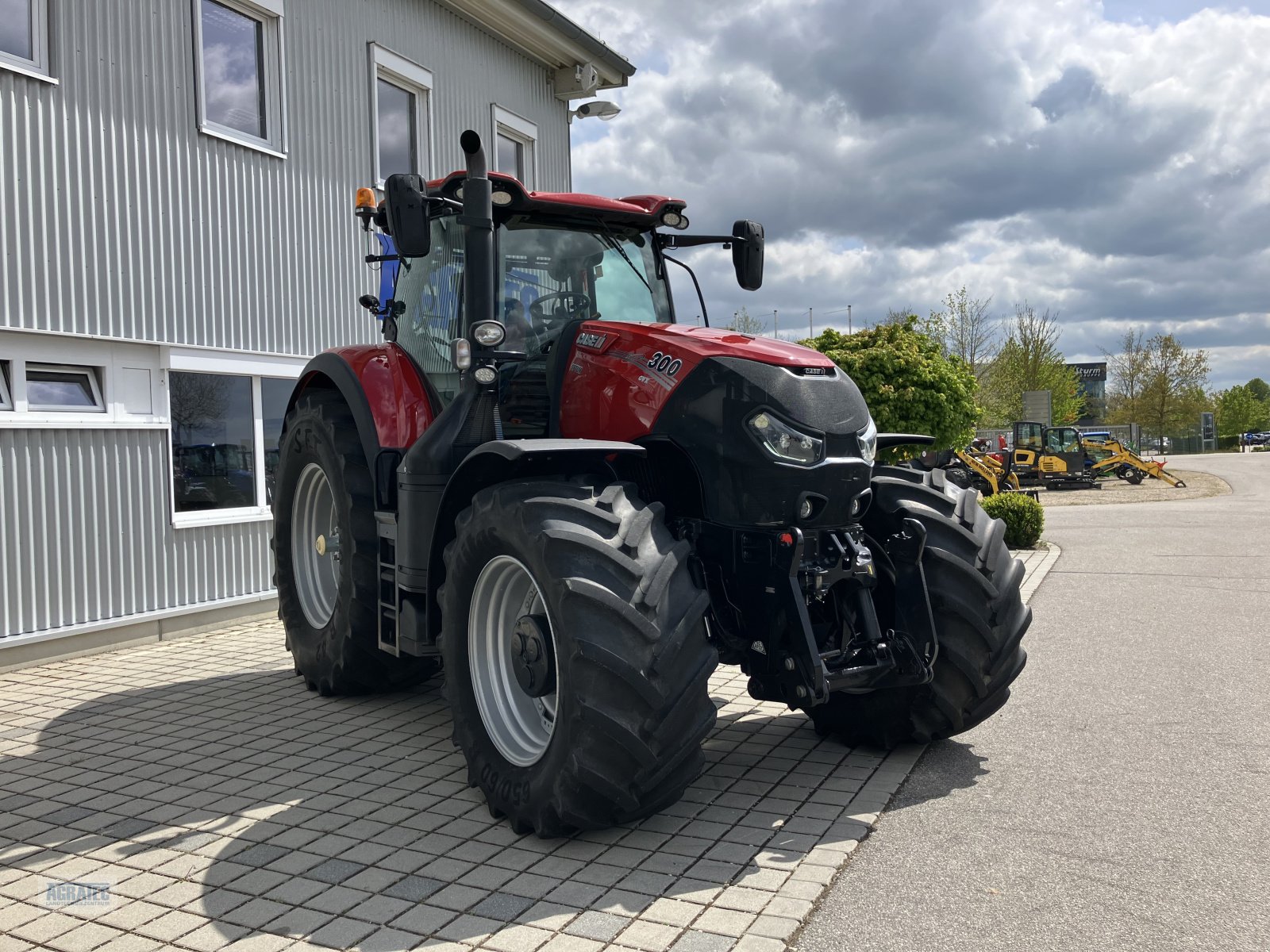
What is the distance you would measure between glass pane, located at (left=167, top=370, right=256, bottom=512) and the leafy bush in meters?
9.83

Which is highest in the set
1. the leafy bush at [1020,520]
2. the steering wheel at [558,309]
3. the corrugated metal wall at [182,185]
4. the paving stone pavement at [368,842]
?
the corrugated metal wall at [182,185]

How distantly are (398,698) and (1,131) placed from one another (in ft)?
14.8

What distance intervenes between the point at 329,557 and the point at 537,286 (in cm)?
251

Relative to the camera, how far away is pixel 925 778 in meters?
4.61

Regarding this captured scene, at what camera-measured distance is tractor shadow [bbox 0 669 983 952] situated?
343 cm

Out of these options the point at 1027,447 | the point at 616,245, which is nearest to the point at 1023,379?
the point at 1027,447

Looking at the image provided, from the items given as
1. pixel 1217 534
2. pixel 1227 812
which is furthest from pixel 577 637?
pixel 1217 534

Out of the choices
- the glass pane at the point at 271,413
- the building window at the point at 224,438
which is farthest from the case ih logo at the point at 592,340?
the glass pane at the point at 271,413

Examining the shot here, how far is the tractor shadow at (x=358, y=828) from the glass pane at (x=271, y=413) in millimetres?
3562

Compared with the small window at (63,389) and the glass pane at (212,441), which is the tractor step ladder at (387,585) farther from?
the glass pane at (212,441)

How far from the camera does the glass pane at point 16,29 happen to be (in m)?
6.98

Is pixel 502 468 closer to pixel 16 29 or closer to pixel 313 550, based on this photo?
pixel 313 550

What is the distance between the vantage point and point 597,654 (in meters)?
3.54

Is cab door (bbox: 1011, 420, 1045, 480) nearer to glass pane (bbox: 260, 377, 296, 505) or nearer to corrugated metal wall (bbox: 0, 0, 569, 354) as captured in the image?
corrugated metal wall (bbox: 0, 0, 569, 354)
